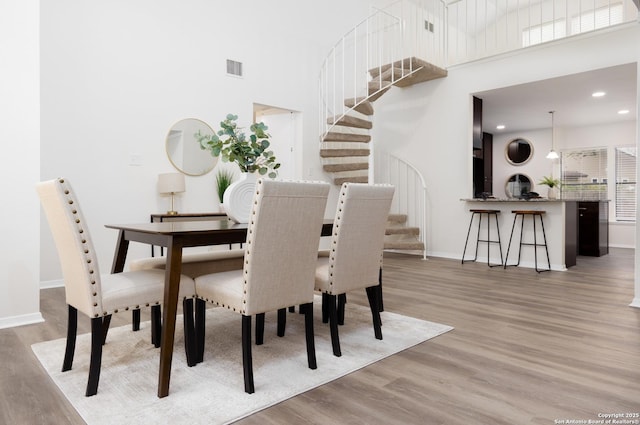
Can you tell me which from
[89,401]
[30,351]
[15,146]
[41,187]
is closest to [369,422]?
[89,401]

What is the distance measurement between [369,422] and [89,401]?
1202mm

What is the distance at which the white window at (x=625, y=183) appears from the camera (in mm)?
7883

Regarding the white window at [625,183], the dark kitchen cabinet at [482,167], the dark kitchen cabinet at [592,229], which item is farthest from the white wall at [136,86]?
the white window at [625,183]

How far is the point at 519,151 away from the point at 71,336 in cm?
935

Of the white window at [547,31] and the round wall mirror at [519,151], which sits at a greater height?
the white window at [547,31]

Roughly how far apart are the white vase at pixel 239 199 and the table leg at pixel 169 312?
0.84m

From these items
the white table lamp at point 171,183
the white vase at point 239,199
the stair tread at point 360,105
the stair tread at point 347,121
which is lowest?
the white vase at point 239,199

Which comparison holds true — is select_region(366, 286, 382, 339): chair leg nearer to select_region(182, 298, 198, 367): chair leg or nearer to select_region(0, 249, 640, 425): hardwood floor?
select_region(0, 249, 640, 425): hardwood floor

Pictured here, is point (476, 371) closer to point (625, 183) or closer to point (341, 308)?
point (341, 308)

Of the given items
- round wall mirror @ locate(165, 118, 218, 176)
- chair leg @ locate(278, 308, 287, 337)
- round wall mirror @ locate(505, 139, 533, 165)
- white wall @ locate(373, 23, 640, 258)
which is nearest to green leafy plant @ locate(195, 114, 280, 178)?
chair leg @ locate(278, 308, 287, 337)

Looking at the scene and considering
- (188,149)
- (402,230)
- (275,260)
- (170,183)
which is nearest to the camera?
(275,260)

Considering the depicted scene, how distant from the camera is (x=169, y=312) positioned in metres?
1.88

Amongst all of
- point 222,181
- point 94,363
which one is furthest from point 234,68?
point 94,363

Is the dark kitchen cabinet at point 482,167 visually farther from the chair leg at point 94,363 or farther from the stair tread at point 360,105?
the chair leg at point 94,363
